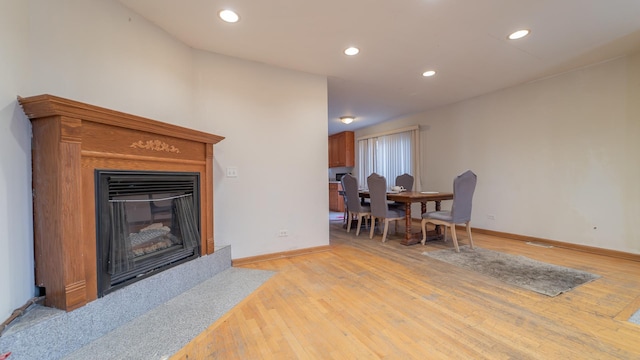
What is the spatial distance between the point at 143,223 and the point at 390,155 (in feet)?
17.8

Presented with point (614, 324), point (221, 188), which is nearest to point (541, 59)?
point (614, 324)

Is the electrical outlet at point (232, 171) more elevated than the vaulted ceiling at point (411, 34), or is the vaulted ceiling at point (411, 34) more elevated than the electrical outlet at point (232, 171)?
the vaulted ceiling at point (411, 34)

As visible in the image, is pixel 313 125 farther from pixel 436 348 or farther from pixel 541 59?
pixel 541 59

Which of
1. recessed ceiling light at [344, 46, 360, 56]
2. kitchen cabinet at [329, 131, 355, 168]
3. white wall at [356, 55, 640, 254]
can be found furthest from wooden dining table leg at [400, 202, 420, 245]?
kitchen cabinet at [329, 131, 355, 168]

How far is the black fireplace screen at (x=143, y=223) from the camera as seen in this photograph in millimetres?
1607

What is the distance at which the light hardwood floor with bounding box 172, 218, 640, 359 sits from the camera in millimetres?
1436

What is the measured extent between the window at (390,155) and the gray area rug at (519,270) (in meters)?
2.59

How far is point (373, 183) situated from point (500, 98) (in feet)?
8.62

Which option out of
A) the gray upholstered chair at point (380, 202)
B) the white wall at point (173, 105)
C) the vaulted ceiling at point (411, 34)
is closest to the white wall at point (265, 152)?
the white wall at point (173, 105)

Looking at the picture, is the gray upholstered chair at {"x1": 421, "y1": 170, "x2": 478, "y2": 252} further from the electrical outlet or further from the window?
the electrical outlet

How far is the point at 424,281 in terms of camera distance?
240cm

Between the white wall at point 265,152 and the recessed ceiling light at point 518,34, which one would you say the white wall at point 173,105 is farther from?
the recessed ceiling light at point 518,34

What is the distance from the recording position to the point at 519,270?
8.68 ft

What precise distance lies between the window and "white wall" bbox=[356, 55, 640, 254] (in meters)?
0.83
